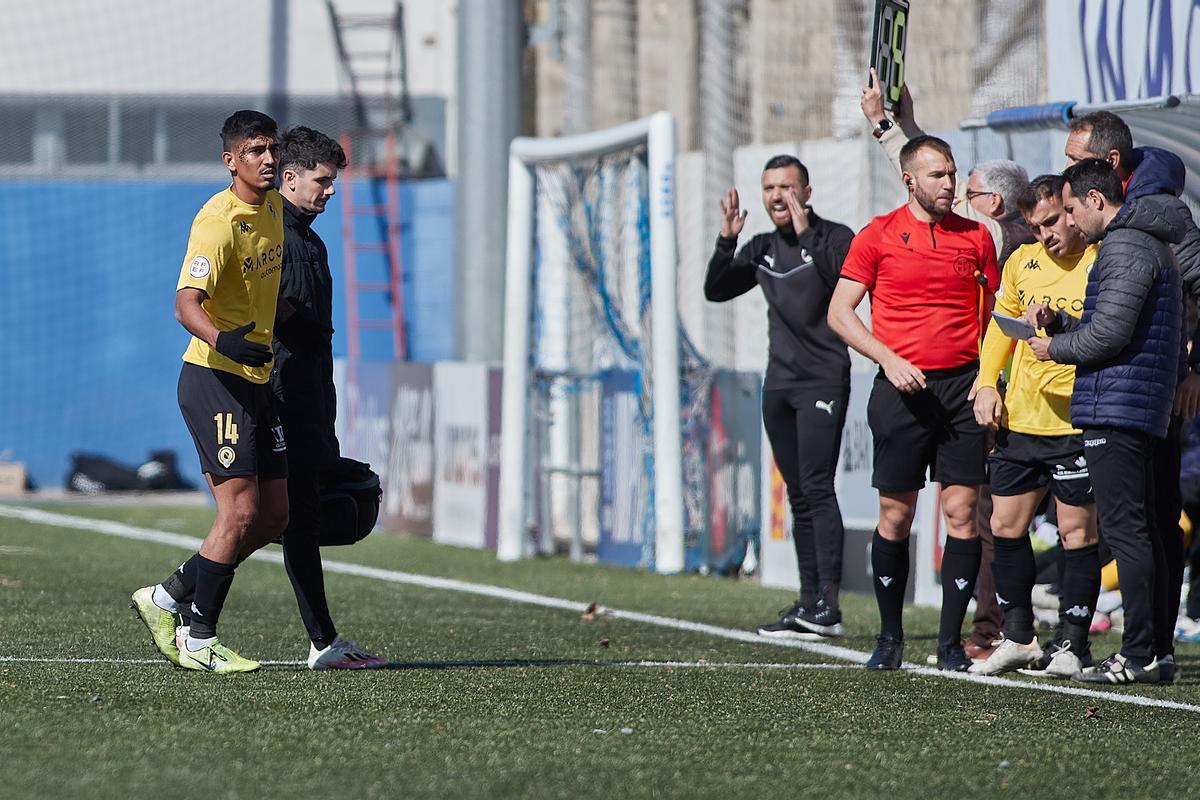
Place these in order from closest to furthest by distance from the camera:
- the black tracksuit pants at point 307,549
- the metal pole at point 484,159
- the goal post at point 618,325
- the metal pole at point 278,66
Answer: the black tracksuit pants at point 307,549, the goal post at point 618,325, the metal pole at point 484,159, the metal pole at point 278,66

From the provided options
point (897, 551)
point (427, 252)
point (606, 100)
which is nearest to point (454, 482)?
point (606, 100)

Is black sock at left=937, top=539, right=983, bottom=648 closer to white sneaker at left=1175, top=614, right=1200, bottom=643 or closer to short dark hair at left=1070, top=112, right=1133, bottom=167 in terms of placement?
short dark hair at left=1070, top=112, right=1133, bottom=167

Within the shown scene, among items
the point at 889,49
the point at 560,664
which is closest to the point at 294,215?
the point at 560,664

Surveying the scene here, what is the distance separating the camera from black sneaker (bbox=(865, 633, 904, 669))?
7.01m

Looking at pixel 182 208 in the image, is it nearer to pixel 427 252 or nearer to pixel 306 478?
pixel 427 252

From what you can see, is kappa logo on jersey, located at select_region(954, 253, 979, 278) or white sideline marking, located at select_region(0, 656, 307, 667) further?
kappa logo on jersey, located at select_region(954, 253, 979, 278)

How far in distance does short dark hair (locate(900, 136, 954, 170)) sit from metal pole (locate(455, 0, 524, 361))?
28.5ft

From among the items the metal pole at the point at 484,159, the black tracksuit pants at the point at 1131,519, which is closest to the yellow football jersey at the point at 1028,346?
the black tracksuit pants at the point at 1131,519

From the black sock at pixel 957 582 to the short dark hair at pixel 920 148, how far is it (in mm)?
1408

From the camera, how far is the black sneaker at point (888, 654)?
7.01 meters

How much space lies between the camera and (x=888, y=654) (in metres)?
7.01

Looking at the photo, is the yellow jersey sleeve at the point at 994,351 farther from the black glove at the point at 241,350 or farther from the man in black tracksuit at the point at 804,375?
the black glove at the point at 241,350

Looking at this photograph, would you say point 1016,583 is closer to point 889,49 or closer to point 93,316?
point 889,49

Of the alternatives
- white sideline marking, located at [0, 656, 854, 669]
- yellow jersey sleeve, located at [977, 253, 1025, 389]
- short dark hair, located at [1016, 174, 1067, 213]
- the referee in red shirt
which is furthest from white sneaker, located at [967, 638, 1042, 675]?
short dark hair, located at [1016, 174, 1067, 213]
